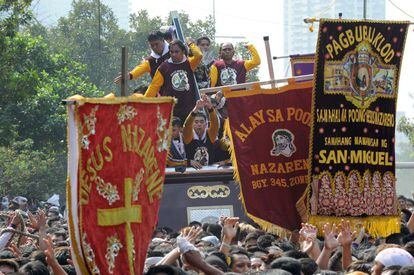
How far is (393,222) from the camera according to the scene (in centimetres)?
1256

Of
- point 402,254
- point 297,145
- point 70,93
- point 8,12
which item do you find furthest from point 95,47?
point 402,254

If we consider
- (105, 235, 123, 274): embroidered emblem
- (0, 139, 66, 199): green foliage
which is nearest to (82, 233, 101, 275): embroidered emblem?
(105, 235, 123, 274): embroidered emblem

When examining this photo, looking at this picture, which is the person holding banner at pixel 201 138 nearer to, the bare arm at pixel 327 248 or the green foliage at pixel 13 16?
the green foliage at pixel 13 16

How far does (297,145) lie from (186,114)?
524 centimetres

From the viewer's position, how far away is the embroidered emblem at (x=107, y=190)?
789 cm

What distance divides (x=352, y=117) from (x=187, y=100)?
570cm

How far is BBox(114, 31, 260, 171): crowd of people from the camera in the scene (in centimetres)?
1712

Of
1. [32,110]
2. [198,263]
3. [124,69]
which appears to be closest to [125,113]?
[124,69]

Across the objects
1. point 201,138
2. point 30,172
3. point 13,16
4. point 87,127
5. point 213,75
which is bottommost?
point 30,172

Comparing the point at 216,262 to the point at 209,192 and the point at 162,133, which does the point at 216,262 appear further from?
the point at 209,192

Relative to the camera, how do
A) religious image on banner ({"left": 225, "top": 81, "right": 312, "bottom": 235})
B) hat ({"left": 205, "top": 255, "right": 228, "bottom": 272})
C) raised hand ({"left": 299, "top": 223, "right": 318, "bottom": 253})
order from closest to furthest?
hat ({"left": 205, "top": 255, "right": 228, "bottom": 272}), raised hand ({"left": 299, "top": 223, "right": 318, "bottom": 253}), religious image on banner ({"left": 225, "top": 81, "right": 312, "bottom": 235})

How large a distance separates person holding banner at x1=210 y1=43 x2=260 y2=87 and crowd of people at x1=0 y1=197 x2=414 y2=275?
601 cm

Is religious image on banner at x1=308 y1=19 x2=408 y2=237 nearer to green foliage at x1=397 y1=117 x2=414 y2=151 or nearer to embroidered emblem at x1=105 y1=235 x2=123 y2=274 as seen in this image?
embroidered emblem at x1=105 y1=235 x2=123 y2=274

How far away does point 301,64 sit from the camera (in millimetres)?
16969
